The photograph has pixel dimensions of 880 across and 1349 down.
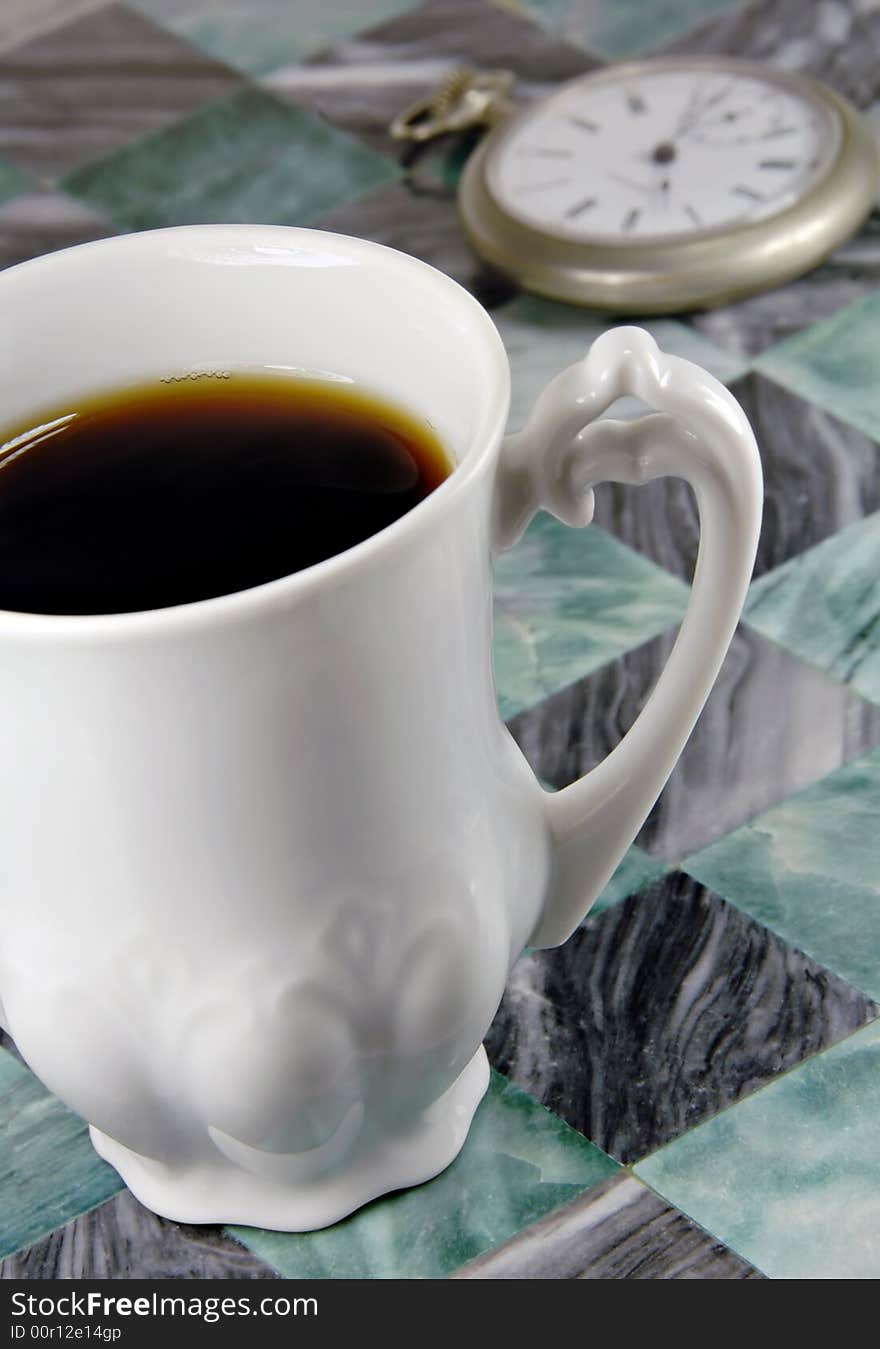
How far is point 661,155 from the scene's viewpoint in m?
1.07

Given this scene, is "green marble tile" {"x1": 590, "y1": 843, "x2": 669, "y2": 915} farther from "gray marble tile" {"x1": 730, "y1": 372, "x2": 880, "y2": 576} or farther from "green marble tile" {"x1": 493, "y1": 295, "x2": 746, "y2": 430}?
"green marble tile" {"x1": 493, "y1": 295, "x2": 746, "y2": 430}

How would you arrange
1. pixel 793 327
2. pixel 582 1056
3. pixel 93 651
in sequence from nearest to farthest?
pixel 93 651 → pixel 582 1056 → pixel 793 327

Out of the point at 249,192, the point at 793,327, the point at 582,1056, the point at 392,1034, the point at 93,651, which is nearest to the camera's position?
the point at 93,651

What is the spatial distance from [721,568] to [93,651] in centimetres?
19

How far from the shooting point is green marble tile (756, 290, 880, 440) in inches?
37.6

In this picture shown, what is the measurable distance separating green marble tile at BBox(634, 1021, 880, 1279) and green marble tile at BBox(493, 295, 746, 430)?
44 cm

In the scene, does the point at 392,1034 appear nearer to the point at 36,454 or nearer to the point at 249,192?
the point at 36,454

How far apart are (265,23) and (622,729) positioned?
0.76m

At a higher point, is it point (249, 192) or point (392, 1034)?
point (392, 1034)

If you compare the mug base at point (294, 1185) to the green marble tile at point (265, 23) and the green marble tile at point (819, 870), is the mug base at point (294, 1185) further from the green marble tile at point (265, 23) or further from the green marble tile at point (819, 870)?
the green marble tile at point (265, 23)

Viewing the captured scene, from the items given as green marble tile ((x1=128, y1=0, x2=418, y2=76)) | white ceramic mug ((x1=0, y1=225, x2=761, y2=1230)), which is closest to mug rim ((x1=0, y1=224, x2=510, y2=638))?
white ceramic mug ((x1=0, y1=225, x2=761, y2=1230))

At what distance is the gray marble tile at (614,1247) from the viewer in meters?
0.58

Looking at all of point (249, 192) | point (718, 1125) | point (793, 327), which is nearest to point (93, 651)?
point (718, 1125)

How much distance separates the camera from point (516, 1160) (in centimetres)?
62
